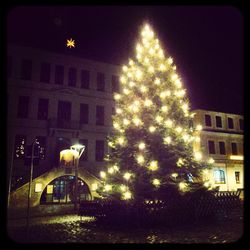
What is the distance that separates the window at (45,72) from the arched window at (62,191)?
33.6 feet

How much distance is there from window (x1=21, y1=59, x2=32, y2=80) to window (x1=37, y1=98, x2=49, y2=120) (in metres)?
2.64

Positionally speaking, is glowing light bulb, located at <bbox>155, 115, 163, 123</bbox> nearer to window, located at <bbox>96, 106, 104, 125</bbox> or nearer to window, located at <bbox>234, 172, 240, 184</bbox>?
window, located at <bbox>96, 106, 104, 125</bbox>

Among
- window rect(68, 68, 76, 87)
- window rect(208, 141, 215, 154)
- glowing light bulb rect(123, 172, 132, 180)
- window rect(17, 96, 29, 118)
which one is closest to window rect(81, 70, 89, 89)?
window rect(68, 68, 76, 87)

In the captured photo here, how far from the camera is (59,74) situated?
2750 centimetres

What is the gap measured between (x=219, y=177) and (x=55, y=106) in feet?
74.8

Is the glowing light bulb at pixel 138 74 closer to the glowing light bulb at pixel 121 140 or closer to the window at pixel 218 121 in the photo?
the glowing light bulb at pixel 121 140

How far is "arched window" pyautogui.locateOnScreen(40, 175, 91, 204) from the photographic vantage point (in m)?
22.3

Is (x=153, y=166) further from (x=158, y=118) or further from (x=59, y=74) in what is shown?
(x=59, y=74)

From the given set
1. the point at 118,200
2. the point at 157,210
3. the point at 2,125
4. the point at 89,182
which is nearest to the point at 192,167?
the point at 157,210

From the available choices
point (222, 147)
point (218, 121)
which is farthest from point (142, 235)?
point (218, 121)

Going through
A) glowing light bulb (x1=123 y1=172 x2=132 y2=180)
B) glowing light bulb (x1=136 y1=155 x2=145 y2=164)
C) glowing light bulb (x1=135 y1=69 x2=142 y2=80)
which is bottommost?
glowing light bulb (x1=123 y1=172 x2=132 y2=180)

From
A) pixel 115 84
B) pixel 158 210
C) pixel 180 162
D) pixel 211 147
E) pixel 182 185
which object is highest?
pixel 115 84

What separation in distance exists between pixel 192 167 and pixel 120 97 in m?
5.70

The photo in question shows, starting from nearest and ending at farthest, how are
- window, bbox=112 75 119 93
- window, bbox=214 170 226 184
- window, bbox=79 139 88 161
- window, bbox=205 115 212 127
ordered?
window, bbox=79 139 88 161
window, bbox=112 75 119 93
window, bbox=214 170 226 184
window, bbox=205 115 212 127
